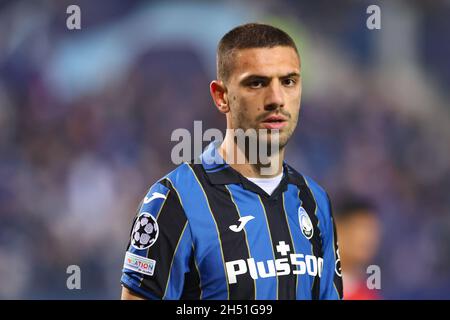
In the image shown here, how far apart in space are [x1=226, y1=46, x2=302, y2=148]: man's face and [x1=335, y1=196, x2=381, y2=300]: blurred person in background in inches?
95.2

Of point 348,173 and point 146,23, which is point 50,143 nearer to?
point 146,23

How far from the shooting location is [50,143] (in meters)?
6.28

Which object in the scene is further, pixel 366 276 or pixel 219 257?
pixel 366 276

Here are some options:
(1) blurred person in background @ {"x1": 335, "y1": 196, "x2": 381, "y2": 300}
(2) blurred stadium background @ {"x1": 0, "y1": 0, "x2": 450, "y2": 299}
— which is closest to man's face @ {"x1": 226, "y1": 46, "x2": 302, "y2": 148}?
(1) blurred person in background @ {"x1": 335, "y1": 196, "x2": 381, "y2": 300}

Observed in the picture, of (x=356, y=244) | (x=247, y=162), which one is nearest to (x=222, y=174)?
(x=247, y=162)

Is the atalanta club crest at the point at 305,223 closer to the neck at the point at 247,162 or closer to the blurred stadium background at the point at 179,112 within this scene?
the neck at the point at 247,162

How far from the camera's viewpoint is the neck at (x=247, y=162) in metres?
2.67

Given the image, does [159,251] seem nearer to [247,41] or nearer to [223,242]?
[223,242]

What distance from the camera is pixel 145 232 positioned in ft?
8.09

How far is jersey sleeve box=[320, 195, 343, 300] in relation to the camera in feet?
8.88

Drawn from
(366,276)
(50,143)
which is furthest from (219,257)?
(50,143)

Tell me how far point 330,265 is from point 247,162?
52 centimetres

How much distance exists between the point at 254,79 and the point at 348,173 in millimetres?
3875
